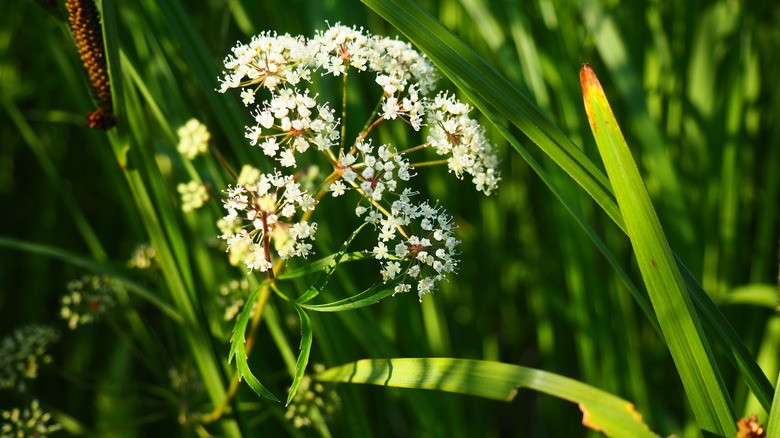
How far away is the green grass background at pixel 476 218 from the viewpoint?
1819 millimetres

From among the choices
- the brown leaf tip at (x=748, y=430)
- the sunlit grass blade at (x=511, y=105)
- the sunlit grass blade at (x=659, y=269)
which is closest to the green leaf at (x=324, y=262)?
the sunlit grass blade at (x=511, y=105)

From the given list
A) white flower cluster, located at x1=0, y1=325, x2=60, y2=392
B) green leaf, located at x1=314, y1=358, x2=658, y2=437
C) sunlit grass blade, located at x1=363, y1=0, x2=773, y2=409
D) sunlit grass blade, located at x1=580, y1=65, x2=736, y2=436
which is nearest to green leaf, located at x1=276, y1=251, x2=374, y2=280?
green leaf, located at x1=314, y1=358, x2=658, y2=437

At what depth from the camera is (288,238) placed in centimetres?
120

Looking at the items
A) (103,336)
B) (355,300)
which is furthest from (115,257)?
(355,300)

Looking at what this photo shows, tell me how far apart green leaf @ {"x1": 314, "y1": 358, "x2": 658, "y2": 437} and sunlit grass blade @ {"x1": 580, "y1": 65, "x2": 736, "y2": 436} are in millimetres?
159

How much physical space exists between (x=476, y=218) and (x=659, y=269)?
1.39m

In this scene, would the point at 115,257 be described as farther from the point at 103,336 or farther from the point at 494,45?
the point at 494,45

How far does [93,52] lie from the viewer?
4.46 ft

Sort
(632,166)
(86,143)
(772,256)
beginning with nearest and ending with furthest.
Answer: (632,166) → (772,256) → (86,143)

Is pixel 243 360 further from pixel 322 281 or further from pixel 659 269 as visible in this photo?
pixel 659 269

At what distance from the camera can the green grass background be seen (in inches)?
71.6

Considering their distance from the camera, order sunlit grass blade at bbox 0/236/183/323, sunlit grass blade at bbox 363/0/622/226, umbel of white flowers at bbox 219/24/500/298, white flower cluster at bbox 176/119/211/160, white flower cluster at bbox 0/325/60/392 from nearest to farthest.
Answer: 1. sunlit grass blade at bbox 363/0/622/226
2. umbel of white flowers at bbox 219/24/500/298
3. white flower cluster at bbox 176/119/211/160
4. sunlit grass blade at bbox 0/236/183/323
5. white flower cluster at bbox 0/325/60/392

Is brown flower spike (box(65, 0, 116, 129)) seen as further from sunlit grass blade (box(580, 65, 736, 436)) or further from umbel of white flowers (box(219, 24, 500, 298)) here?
sunlit grass blade (box(580, 65, 736, 436))

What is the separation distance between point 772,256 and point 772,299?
704 millimetres
